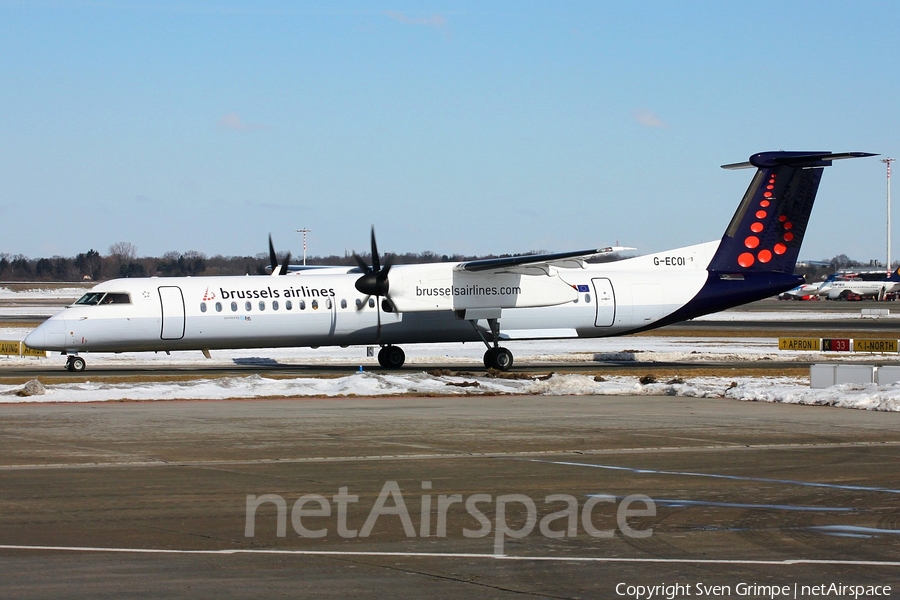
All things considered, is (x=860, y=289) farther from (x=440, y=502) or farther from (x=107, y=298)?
(x=440, y=502)

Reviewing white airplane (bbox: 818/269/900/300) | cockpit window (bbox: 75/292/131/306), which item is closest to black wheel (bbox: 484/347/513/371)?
cockpit window (bbox: 75/292/131/306)

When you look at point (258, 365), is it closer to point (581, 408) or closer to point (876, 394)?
point (581, 408)

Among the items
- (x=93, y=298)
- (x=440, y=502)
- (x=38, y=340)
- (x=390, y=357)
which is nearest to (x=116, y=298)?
(x=93, y=298)

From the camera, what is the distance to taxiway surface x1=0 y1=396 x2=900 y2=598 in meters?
6.98

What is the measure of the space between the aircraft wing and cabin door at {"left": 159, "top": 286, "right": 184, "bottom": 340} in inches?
314

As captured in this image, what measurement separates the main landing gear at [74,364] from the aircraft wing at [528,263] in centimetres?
1111

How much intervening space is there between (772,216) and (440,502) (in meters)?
25.1

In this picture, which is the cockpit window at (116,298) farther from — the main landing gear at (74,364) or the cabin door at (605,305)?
the cabin door at (605,305)

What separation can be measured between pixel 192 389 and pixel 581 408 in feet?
27.1

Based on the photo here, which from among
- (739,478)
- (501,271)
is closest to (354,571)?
(739,478)

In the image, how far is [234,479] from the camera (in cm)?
1114

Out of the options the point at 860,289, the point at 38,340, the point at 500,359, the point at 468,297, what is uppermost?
the point at 860,289

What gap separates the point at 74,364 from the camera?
28.6 m

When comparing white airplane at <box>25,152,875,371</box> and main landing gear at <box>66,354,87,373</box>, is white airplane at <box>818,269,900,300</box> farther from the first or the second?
main landing gear at <box>66,354,87,373</box>
